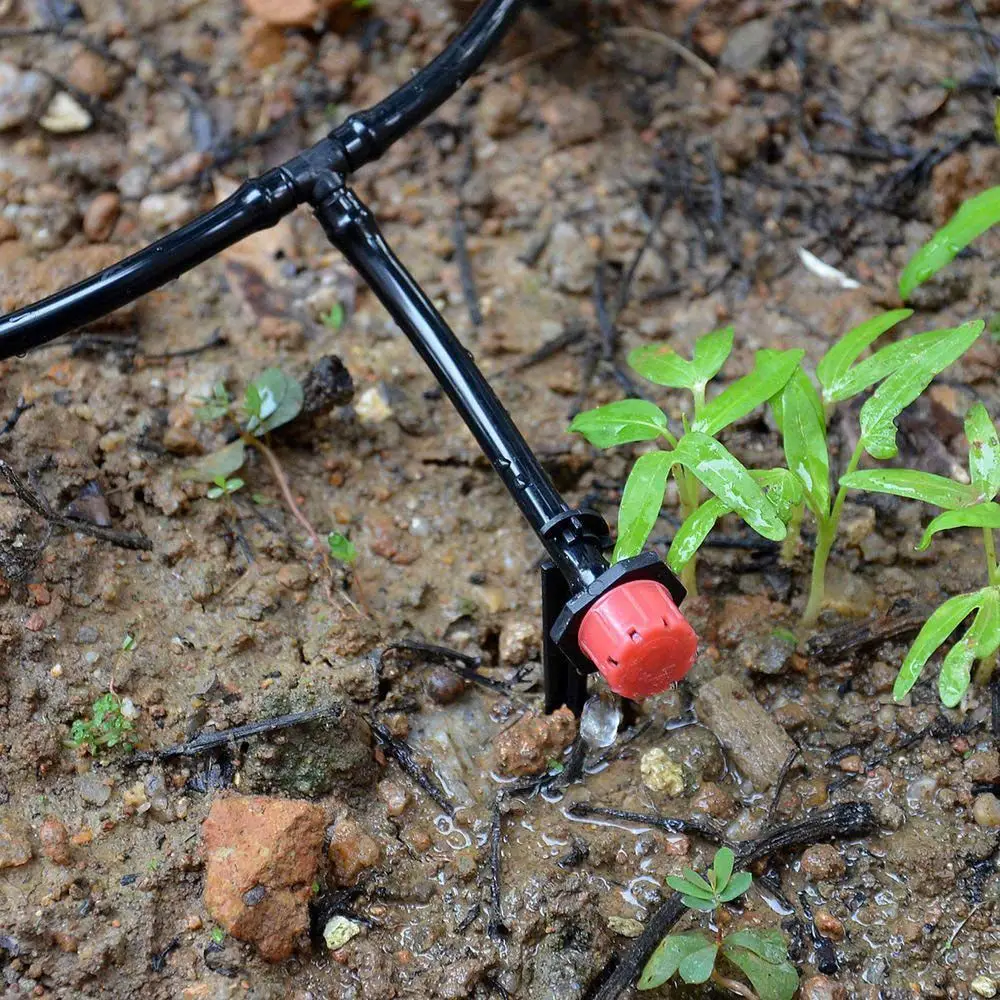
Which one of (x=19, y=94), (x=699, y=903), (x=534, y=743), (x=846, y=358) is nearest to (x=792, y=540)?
(x=846, y=358)

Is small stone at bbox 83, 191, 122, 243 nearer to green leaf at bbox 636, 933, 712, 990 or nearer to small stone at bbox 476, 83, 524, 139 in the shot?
small stone at bbox 476, 83, 524, 139

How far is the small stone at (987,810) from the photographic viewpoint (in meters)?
1.99

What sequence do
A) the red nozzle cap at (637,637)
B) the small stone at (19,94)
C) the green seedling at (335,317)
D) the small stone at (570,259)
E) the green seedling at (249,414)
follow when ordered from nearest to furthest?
the red nozzle cap at (637,637) < the green seedling at (249,414) < the green seedling at (335,317) < the small stone at (570,259) < the small stone at (19,94)

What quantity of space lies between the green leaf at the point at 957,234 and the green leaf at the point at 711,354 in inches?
21.0

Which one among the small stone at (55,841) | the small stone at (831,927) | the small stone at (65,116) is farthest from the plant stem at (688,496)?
the small stone at (65,116)

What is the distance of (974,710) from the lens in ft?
6.99

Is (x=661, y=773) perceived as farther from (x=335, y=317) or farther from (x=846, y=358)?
(x=335, y=317)

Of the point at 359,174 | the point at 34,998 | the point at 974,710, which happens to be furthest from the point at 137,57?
the point at 974,710

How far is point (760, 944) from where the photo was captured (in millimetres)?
1795

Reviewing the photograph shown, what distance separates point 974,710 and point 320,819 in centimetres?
133

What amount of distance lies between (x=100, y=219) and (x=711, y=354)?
179cm

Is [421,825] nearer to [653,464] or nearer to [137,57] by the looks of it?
[653,464]

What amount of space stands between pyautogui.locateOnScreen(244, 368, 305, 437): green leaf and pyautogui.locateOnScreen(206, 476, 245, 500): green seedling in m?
0.16

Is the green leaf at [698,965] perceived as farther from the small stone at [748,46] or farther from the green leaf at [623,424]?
the small stone at [748,46]
